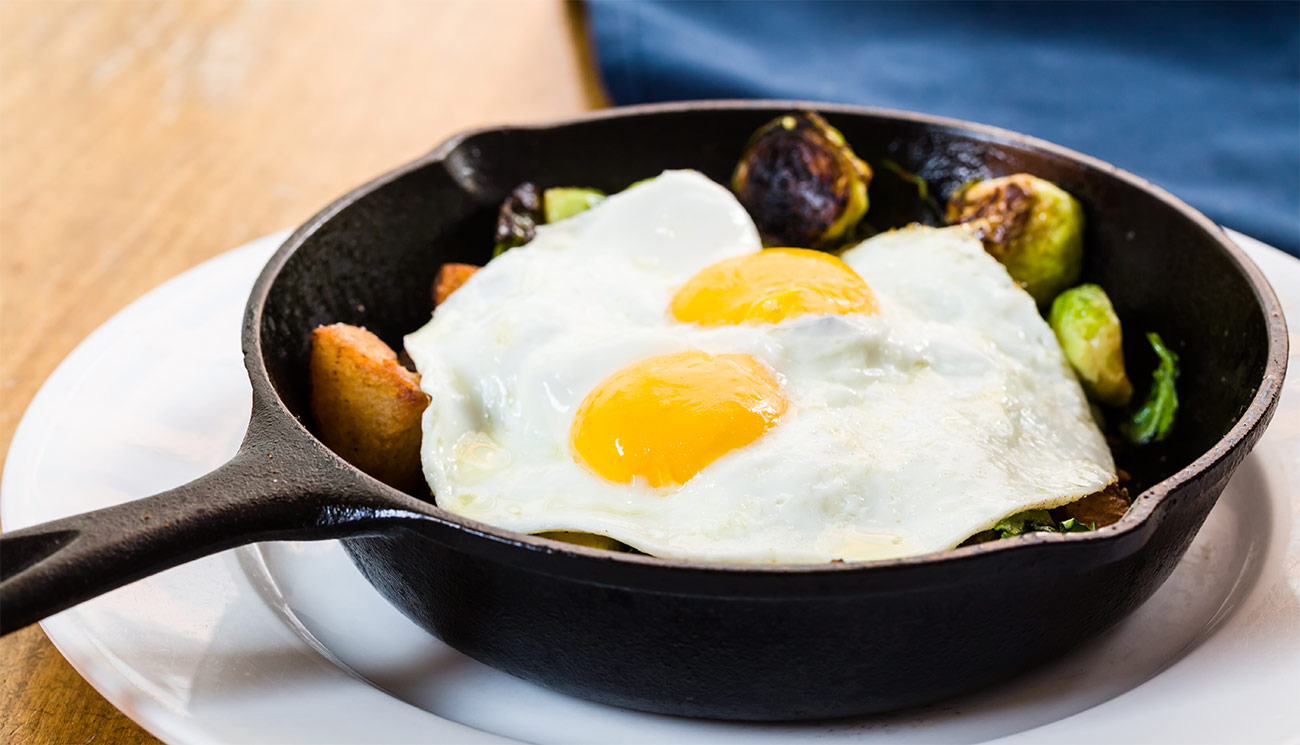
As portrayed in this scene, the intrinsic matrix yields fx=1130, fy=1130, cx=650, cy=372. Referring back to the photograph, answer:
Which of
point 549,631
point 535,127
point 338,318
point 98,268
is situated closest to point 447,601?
point 549,631

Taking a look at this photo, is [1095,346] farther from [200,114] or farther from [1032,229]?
[200,114]

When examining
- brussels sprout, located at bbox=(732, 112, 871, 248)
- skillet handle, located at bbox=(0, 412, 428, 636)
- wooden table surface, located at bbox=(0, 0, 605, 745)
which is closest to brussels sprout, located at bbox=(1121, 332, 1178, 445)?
brussels sprout, located at bbox=(732, 112, 871, 248)

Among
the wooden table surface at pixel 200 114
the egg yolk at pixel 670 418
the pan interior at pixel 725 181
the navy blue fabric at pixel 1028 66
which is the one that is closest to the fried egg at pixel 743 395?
the egg yolk at pixel 670 418

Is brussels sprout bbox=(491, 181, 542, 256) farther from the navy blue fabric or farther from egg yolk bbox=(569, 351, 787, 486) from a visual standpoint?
the navy blue fabric

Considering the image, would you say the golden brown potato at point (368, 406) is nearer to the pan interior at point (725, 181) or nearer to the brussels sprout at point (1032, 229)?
the pan interior at point (725, 181)

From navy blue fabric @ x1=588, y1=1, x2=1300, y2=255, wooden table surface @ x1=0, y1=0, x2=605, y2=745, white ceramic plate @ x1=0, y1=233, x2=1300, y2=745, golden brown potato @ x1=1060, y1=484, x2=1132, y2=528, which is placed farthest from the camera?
navy blue fabric @ x1=588, y1=1, x2=1300, y2=255

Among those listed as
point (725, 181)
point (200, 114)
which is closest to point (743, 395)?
point (725, 181)
